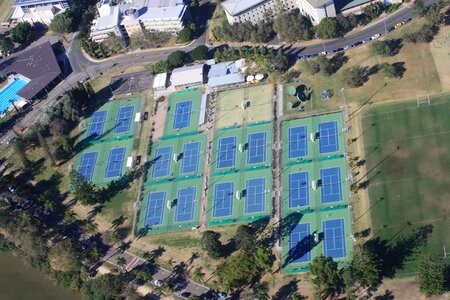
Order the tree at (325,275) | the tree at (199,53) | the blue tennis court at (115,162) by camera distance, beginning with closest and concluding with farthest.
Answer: the tree at (325,275) → the blue tennis court at (115,162) → the tree at (199,53)

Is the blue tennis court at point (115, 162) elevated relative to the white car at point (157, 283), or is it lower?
elevated

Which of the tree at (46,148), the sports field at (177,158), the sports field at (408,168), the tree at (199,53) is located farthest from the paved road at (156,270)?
the tree at (199,53)

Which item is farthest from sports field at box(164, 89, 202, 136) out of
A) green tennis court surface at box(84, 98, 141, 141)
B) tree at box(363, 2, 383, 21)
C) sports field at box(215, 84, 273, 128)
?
tree at box(363, 2, 383, 21)

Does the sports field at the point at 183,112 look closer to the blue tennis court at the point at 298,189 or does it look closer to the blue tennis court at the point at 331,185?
the blue tennis court at the point at 298,189

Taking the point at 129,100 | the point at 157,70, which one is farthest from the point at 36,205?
the point at 157,70

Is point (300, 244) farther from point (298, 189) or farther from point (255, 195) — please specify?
point (255, 195)

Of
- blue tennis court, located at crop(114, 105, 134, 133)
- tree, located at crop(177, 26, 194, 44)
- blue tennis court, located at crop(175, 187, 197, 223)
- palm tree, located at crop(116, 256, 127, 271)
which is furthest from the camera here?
tree, located at crop(177, 26, 194, 44)

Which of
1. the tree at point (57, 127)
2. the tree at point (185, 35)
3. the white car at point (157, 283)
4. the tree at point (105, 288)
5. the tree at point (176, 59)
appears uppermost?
the tree at point (185, 35)

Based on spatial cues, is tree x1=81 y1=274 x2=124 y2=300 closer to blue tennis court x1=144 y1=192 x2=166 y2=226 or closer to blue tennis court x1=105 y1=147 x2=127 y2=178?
blue tennis court x1=144 y1=192 x2=166 y2=226
